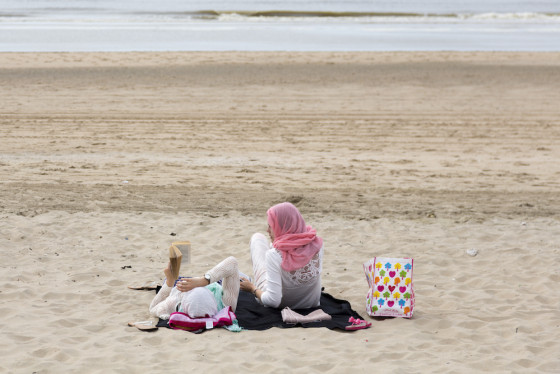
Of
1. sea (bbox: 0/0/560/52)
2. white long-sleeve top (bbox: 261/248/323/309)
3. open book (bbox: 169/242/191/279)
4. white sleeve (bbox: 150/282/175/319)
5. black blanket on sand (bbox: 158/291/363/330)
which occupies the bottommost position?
black blanket on sand (bbox: 158/291/363/330)

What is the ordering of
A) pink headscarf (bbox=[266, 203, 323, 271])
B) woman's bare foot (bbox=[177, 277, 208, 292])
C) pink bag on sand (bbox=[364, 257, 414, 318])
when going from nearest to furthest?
woman's bare foot (bbox=[177, 277, 208, 292]) → pink headscarf (bbox=[266, 203, 323, 271]) → pink bag on sand (bbox=[364, 257, 414, 318])

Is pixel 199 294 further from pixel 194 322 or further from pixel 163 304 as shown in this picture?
pixel 163 304

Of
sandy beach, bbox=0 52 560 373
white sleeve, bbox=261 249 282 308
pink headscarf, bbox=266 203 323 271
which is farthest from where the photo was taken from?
white sleeve, bbox=261 249 282 308

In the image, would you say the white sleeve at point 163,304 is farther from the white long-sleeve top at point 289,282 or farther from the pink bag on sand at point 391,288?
the pink bag on sand at point 391,288

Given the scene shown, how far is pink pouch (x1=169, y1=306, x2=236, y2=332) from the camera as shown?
5793 mm

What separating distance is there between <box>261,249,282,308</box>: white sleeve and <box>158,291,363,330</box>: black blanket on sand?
14 cm

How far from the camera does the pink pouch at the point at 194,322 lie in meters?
5.79

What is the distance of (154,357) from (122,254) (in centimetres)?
276

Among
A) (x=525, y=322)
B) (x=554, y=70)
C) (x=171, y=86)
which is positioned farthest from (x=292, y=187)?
(x=554, y=70)

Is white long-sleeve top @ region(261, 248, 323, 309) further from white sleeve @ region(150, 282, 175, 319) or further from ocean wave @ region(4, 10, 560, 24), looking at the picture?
ocean wave @ region(4, 10, 560, 24)

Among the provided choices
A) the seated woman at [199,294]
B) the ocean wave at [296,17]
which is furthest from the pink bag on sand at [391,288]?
the ocean wave at [296,17]

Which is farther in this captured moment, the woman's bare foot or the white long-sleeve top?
the white long-sleeve top

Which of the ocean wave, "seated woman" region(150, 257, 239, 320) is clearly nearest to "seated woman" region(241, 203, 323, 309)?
"seated woman" region(150, 257, 239, 320)

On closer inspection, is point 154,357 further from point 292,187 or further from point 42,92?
point 42,92
